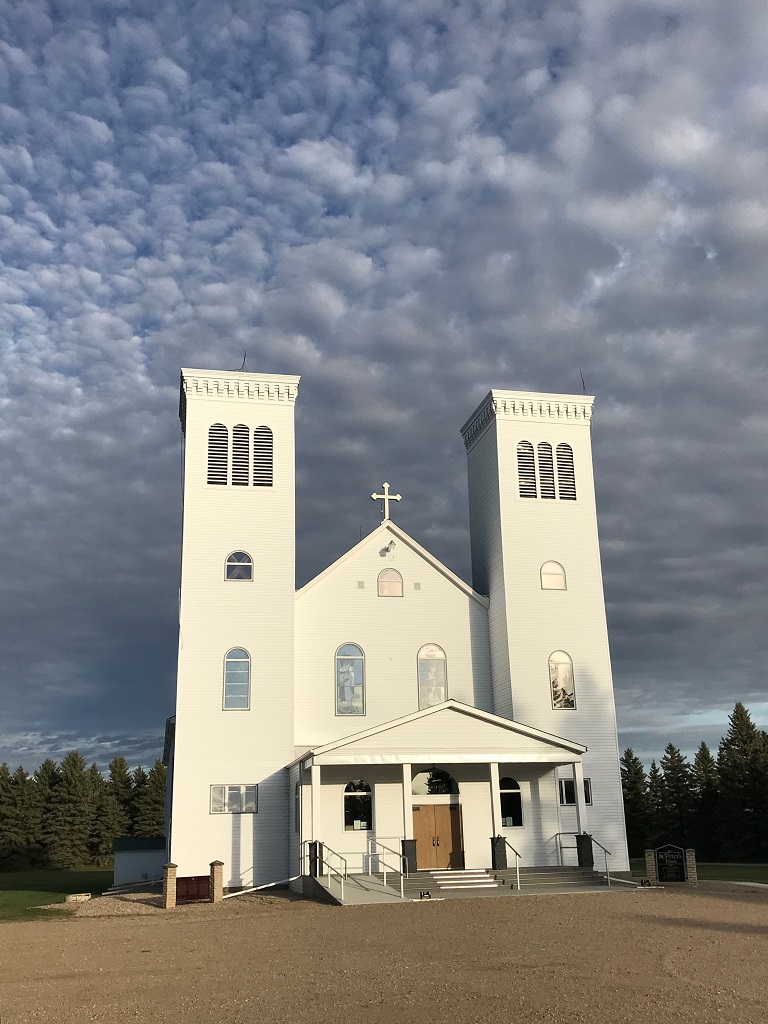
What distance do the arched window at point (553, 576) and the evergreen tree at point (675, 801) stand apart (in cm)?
2845

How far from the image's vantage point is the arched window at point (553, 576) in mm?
30797

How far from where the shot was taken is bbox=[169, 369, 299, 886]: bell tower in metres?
26.8

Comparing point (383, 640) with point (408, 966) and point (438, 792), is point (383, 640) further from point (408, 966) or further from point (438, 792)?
point (408, 966)

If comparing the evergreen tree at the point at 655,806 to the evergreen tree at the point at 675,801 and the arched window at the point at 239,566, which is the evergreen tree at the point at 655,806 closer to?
the evergreen tree at the point at 675,801

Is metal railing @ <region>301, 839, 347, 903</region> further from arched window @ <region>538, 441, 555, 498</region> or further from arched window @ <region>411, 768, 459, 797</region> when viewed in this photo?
arched window @ <region>538, 441, 555, 498</region>

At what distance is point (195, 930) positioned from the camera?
16984 millimetres

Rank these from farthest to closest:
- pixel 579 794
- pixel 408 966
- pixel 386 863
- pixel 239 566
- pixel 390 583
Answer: pixel 390 583
pixel 239 566
pixel 579 794
pixel 386 863
pixel 408 966

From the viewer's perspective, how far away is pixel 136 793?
232 feet

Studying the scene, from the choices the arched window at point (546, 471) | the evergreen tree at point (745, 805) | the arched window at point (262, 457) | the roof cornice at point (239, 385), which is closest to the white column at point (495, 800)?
the arched window at point (546, 471)

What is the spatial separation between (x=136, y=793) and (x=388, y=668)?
47.3 meters

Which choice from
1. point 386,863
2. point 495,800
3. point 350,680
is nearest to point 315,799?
point 386,863

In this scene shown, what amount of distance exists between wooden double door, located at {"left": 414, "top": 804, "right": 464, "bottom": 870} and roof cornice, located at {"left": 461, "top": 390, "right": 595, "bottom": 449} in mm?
12554

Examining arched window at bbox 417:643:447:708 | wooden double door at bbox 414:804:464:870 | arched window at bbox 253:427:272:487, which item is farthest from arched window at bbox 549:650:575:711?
arched window at bbox 253:427:272:487

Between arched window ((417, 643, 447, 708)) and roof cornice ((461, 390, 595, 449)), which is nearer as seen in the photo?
arched window ((417, 643, 447, 708))
